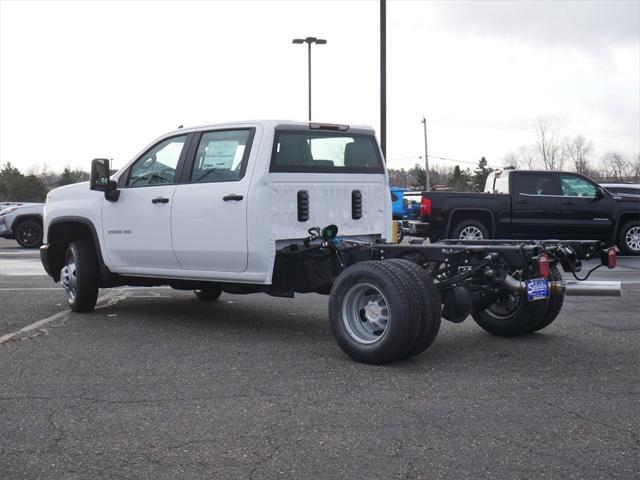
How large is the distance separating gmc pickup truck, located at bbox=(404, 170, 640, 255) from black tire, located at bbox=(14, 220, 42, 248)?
11.2 m

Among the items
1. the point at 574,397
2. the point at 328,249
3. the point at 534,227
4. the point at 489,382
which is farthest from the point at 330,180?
the point at 534,227

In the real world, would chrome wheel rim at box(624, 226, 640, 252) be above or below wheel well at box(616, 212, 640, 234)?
below

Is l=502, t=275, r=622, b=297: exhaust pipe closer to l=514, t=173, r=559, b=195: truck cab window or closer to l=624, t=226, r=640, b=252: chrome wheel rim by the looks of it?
l=514, t=173, r=559, b=195: truck cab window

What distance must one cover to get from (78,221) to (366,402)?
494 cm

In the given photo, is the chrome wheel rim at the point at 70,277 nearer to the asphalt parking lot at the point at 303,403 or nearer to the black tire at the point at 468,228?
the asphalt parking lot at the point at 303,403

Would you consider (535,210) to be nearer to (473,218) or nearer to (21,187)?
(473,218)

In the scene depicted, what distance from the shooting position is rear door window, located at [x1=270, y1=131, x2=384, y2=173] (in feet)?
23.5

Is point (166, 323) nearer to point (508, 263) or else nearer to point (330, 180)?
point (330, 180)

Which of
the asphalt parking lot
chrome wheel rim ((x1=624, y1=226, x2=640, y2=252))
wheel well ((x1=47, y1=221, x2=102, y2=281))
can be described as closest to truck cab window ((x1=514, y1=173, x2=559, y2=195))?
chrome wheel rim ((x1=624, y1=226, x2=640, y2=252))

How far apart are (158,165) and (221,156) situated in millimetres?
952

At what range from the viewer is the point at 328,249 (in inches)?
274

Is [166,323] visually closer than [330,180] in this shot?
No

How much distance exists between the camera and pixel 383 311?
610 cm

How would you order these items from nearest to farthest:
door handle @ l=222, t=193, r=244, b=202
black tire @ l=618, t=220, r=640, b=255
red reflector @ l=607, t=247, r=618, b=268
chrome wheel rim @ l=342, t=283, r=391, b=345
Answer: chrome wheel rim @ l=342, t=283, r=391, b=345 < red reflector @ l=607, t=247, r=618, b=268 < door handle @ l=222, t=193, r=244, b=202 < black tire @ l=618, t=220, r=640, b=255
